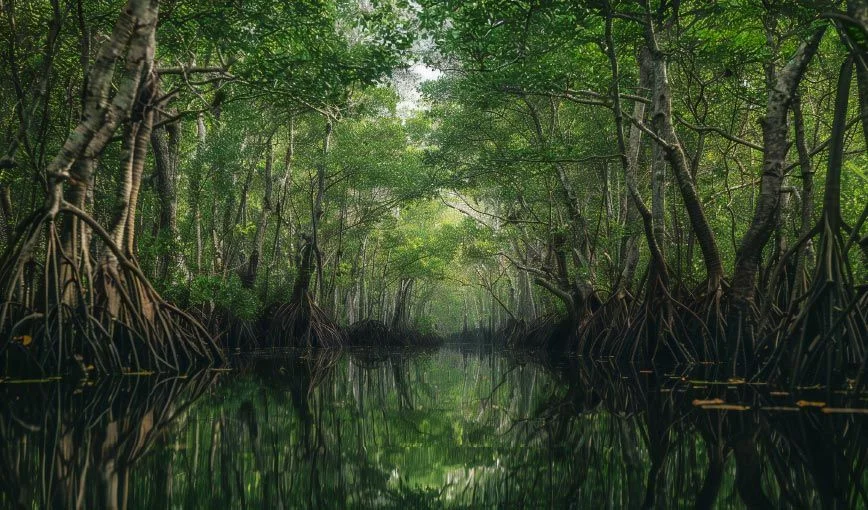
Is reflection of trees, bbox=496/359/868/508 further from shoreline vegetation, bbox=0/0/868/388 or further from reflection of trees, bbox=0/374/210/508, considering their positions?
reflection of trees, bbox=0/374/210/508

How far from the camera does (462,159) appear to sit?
16.6 meters

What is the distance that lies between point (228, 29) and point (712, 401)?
635 centimetres

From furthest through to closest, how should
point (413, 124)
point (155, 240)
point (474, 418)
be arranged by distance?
point (413, 124) → point (155, 240) → point (474, 418)

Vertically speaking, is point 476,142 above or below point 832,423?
above

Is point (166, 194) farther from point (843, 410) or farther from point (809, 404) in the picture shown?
point (843, 410)

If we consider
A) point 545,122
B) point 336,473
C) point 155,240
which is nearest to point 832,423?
point 336,473

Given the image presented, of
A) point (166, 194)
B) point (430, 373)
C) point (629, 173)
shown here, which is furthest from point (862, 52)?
point (166, 194)

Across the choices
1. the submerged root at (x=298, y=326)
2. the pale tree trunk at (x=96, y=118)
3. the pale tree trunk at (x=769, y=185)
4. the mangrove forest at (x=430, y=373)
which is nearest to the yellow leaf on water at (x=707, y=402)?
the mangrove forest at (x=430, y=373)

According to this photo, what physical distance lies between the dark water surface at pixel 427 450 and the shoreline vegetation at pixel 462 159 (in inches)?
44.7

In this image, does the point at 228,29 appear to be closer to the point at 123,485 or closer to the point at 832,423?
the point at 123,485

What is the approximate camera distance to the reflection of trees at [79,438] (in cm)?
156

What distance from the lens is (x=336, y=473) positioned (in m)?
1.90

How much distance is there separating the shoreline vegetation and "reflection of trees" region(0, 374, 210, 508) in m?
1.22

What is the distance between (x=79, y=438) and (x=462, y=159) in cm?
1482
